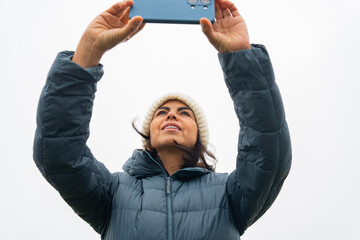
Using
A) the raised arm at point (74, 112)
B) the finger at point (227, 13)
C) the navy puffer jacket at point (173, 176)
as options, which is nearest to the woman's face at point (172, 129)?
the navy puffer jacket at point (173, 176)

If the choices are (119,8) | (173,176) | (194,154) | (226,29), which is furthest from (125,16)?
(194,154)

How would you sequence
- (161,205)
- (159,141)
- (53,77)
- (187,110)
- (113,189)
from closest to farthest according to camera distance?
(53,77) → (161,205) → (113,189) → (159,141) → (187,110)

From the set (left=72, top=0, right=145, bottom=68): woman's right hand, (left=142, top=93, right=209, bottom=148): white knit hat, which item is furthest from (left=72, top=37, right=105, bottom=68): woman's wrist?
(left=142, top=93, right=209, bottom=148): white knit hat

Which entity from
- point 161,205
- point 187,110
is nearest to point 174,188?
point 161,205

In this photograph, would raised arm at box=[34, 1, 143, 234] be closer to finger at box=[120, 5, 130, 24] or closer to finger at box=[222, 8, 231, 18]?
finger at box=[120, 5, 130, 24]

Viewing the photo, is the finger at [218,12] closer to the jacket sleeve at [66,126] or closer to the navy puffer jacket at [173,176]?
the navy puffer jacket at [173,176]

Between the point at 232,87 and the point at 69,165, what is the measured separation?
3.74 feet

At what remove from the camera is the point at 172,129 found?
10.6 feet

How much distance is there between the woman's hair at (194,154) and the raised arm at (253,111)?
2.15ft

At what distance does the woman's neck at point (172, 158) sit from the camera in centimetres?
322

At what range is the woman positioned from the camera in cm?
244

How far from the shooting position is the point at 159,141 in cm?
319

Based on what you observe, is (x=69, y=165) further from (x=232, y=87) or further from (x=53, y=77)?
(x=232, y=87)

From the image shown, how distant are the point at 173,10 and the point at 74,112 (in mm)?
890
